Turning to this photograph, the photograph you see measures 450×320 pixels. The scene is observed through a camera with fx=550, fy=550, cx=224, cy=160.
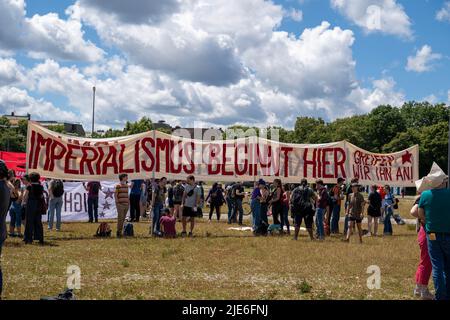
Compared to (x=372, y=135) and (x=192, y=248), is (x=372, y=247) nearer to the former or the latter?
(x=192, y=248)

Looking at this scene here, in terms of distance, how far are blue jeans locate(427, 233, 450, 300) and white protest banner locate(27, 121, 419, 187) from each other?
11.9 metres

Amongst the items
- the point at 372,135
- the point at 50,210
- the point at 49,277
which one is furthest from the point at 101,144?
the point at 372,135

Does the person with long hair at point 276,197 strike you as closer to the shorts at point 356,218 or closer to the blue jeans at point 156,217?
the shorts at point 356,218

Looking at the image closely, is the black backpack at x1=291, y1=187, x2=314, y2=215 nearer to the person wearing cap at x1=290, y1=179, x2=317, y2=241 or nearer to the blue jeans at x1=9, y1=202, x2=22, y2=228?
the person wearing cap at x1=290, y1=179, x2=317, y2=241

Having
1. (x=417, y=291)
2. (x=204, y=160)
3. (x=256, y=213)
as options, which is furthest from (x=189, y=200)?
(x=417, y=291)

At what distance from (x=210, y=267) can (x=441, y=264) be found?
527 centimetres

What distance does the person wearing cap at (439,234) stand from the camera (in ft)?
26.4

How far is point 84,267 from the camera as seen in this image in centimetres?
1166

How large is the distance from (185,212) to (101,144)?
360cm

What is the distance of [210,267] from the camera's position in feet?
39.1

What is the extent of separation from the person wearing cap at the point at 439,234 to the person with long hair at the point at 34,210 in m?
10.9

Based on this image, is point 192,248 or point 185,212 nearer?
point 192,248

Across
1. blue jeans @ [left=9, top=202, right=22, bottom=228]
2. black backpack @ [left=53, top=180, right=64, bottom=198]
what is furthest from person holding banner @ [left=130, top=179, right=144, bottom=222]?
blue jeans @ [left=9, top=202, right=22, bottom=228]

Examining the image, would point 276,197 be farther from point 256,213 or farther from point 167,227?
point 167,227
